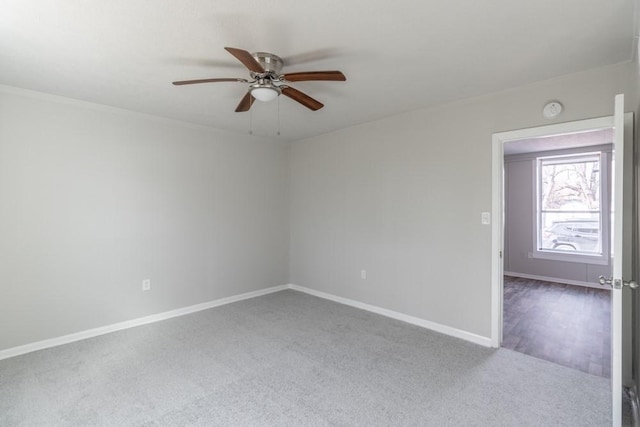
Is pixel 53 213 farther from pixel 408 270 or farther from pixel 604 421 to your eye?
pixel 604 421

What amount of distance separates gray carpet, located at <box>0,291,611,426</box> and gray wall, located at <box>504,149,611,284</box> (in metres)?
4.01

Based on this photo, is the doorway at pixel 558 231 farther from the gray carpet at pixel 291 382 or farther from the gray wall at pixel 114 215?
the gray wall at pixel 114 215

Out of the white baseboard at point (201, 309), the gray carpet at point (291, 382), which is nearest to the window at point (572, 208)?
the white baseboard at point (201, 309)

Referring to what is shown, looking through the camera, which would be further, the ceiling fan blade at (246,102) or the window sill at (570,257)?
the window sill at (570,257)

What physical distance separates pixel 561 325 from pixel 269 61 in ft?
13.5

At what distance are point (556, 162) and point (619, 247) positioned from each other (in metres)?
5.20

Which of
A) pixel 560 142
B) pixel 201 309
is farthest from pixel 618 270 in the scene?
pixel 560 142

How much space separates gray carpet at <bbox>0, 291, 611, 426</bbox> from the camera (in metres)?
2.04

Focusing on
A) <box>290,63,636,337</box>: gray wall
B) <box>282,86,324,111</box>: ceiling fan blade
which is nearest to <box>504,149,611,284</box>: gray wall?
<box>290,63,636,337</box>: gray wall

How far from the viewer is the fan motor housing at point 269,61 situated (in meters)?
2.23

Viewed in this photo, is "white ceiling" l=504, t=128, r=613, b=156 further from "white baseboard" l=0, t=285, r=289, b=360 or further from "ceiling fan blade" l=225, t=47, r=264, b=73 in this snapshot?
"white baseboard" l=0, t=285, r=289, b=360

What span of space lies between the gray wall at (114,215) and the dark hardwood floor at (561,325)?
342cm

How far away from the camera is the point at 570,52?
88.7 inches

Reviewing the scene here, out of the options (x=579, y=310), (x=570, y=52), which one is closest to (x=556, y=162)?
(x=579, y=310)
